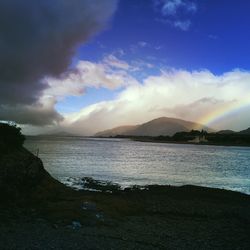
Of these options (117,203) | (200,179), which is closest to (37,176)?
(117,203)

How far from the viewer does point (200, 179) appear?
54844 mm

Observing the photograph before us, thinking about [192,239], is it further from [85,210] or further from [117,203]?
[117,203]

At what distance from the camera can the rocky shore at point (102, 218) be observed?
15.9 m

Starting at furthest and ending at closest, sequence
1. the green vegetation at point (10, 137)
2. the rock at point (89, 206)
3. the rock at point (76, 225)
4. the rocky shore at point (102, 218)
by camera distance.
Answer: the green vegetation at point (10, 137) → the rock at point (89, 206) → the rock at point (76, 225) → the rocky shore at point (102, 218)

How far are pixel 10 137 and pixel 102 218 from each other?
12779 mm

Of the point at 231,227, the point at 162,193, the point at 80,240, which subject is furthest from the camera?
the point at 162,193

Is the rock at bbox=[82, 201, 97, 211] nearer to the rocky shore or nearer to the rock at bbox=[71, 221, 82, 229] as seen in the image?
the rocky shore

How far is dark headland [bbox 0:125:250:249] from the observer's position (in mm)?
15992

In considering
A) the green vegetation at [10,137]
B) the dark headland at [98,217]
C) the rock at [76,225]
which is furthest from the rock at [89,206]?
the green vegetation at [10,137]

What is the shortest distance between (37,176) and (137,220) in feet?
33.8

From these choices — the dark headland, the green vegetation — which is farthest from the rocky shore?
the green vegetation

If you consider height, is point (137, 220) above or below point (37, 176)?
below

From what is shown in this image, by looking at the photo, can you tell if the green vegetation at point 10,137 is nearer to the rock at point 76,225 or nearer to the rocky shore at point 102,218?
the rocky shore at point 102,218

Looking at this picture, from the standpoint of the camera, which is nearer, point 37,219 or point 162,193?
point 37,219
